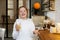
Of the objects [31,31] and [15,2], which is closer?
[31,31]

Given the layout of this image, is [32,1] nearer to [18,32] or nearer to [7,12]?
[7,12]

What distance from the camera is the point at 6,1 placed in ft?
27.0

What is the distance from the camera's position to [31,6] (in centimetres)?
827

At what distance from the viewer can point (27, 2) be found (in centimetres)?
834

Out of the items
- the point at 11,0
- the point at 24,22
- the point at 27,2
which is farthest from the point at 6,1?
the point at 24,22

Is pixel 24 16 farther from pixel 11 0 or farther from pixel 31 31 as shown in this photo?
pixel 11 0

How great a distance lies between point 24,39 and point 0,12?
19.6 feet

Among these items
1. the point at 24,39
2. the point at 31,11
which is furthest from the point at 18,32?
the point at 31,11

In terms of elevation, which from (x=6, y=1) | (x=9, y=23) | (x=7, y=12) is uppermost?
(x=6, y=1)

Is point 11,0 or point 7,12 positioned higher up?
point 11,0

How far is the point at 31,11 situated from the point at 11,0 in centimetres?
115

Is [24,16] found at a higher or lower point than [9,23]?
higher

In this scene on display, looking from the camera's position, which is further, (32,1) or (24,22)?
(32,1)

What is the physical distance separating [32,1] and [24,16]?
5816mm
